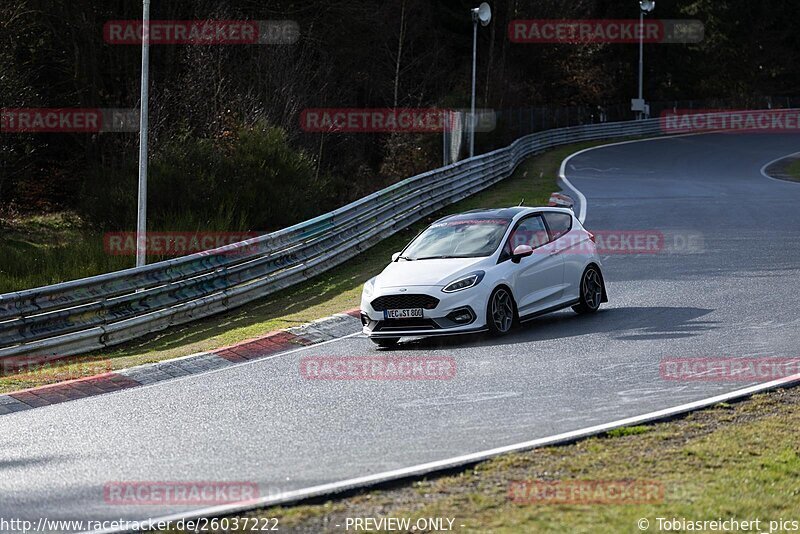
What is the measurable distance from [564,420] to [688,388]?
1756mm

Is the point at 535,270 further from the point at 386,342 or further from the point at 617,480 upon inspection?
the point at 617,480

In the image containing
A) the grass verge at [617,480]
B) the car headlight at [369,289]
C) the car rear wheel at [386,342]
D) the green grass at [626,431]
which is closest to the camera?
the grass verge at [617,480]

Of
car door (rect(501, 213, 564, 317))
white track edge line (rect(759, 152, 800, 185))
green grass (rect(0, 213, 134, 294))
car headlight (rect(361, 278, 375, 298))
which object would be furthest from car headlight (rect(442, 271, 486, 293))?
white track edge line (rect(759, 152, 800, 185))

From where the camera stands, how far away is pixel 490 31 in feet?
226

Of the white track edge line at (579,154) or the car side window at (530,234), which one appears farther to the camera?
the white track edge line at (579,154)

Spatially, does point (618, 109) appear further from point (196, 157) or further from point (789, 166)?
point (196, 157)

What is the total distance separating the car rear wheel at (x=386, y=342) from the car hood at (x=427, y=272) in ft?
2.11

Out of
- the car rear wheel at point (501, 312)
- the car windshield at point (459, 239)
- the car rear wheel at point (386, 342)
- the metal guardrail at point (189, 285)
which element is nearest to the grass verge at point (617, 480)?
the car rear wheel at point (501, 312)

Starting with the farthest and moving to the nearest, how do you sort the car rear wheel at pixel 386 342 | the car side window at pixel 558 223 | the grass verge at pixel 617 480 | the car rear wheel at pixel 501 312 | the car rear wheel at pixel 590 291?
the car side window at pixel 558 223 < the car rear wheel at pixel 590 291 < the car rear wheel at pixel 386 342 < the car rear wheel at pixel 501 312 < the grass verge at pixel 617 480

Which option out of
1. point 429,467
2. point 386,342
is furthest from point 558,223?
point 429,467

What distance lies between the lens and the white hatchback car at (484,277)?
14.1 metres

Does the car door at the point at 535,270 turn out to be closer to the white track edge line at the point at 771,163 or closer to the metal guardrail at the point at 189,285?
the metal guardrail at the point at 189,285

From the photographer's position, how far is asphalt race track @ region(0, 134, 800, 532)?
8.22m

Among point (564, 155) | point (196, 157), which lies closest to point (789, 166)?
point (564, 155)
